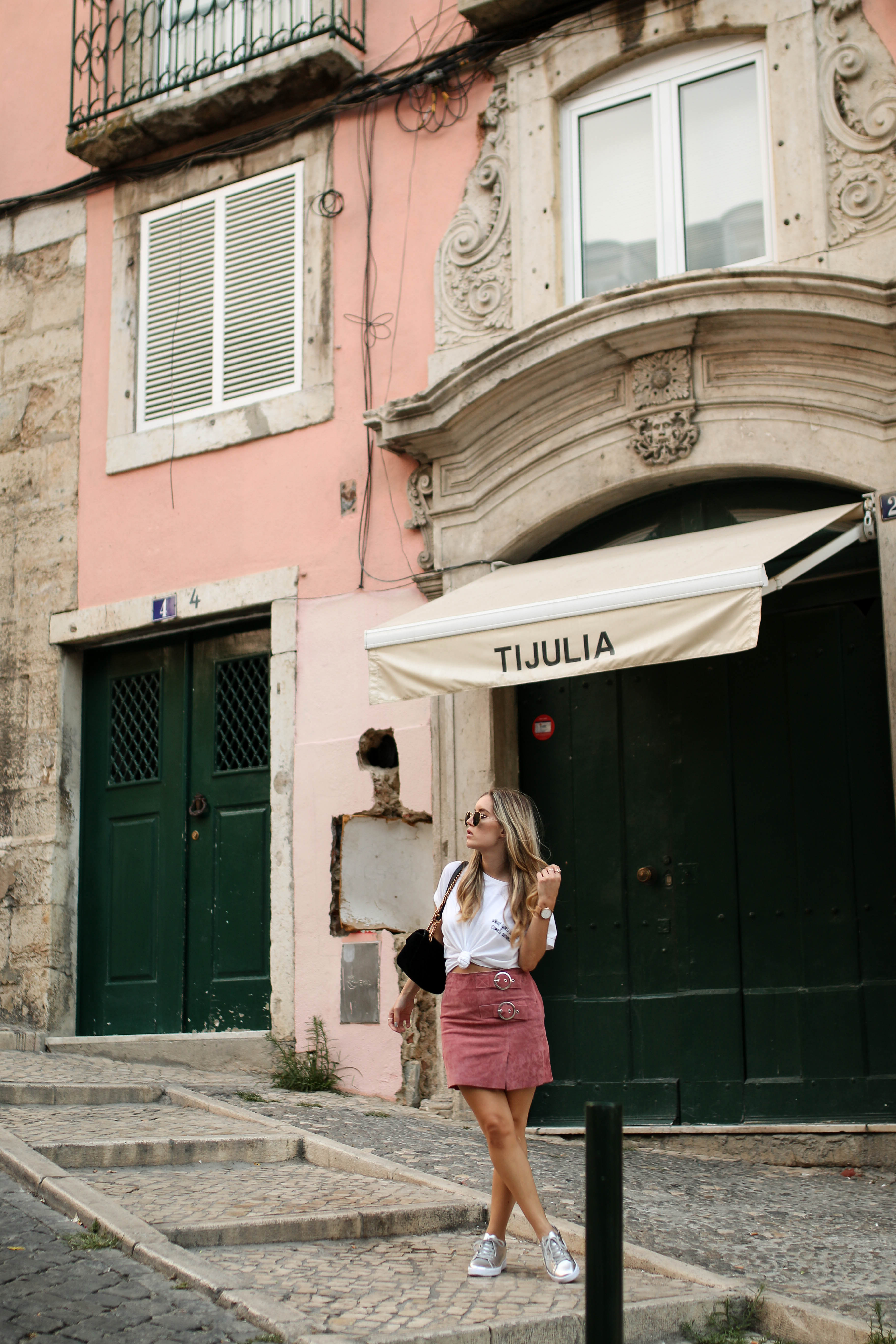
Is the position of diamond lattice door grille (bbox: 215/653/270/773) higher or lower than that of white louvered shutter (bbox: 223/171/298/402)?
lower

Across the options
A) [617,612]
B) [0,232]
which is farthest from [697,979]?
[0,232]

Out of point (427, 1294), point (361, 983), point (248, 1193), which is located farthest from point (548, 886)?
point (361, 983)

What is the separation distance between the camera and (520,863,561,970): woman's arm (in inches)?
168

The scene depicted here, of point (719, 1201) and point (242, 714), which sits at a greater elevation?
point (242, 714)

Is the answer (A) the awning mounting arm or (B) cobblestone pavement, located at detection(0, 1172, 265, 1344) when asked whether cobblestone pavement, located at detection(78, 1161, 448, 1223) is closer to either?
(B) cobblestone pavement, located at detection(0, 1172, 265, 1344)

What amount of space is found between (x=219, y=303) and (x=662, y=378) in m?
3.45

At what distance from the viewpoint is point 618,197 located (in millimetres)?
7949

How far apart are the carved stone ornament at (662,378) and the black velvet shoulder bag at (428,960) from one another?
347 centimetres

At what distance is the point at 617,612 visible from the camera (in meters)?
6.20

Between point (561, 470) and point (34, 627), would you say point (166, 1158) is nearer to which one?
point (561, 470)

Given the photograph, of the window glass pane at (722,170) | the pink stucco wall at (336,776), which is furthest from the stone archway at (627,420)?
the window glass pane at (722,170)

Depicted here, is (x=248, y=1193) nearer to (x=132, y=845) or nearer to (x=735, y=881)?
(x=735, y=881)

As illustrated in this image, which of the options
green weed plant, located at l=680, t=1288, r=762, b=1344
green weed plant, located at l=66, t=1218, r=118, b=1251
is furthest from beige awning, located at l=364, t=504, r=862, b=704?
green weed plant, located at l=66, t=1218, r=118, b=1251

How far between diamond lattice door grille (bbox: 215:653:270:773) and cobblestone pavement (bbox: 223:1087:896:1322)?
222cm
